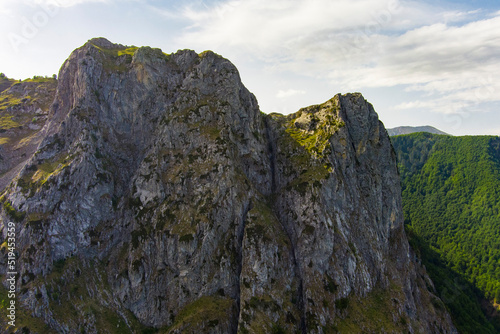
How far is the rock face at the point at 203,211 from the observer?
78.3 meters

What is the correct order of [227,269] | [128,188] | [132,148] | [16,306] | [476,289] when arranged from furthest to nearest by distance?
[476,289] → [132,148] → [128,188] → [227,269] → [16,306]

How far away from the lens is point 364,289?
83.8m

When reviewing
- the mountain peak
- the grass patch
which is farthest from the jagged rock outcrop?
the grass patch

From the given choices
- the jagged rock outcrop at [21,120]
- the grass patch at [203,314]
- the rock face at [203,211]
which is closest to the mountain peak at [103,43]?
the rock face at [203,211]

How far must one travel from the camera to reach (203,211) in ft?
289

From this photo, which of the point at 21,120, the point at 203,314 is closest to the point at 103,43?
the point at 21,120

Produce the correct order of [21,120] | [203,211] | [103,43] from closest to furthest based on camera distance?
[203,211] < [103,43] < [21,120]

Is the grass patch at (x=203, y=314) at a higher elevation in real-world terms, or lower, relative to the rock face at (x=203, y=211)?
lower

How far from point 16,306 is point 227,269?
59899mm

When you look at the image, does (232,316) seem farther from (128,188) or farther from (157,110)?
(157,110)

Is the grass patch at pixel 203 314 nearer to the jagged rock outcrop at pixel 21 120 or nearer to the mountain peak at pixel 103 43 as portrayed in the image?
the jagged rock outcrop at pixel 21 120

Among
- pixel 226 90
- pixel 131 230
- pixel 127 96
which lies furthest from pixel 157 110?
pixel 131 230

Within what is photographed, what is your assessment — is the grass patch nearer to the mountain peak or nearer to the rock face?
the rock face

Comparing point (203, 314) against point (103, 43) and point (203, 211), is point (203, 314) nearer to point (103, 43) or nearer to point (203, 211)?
point (203, 211)
